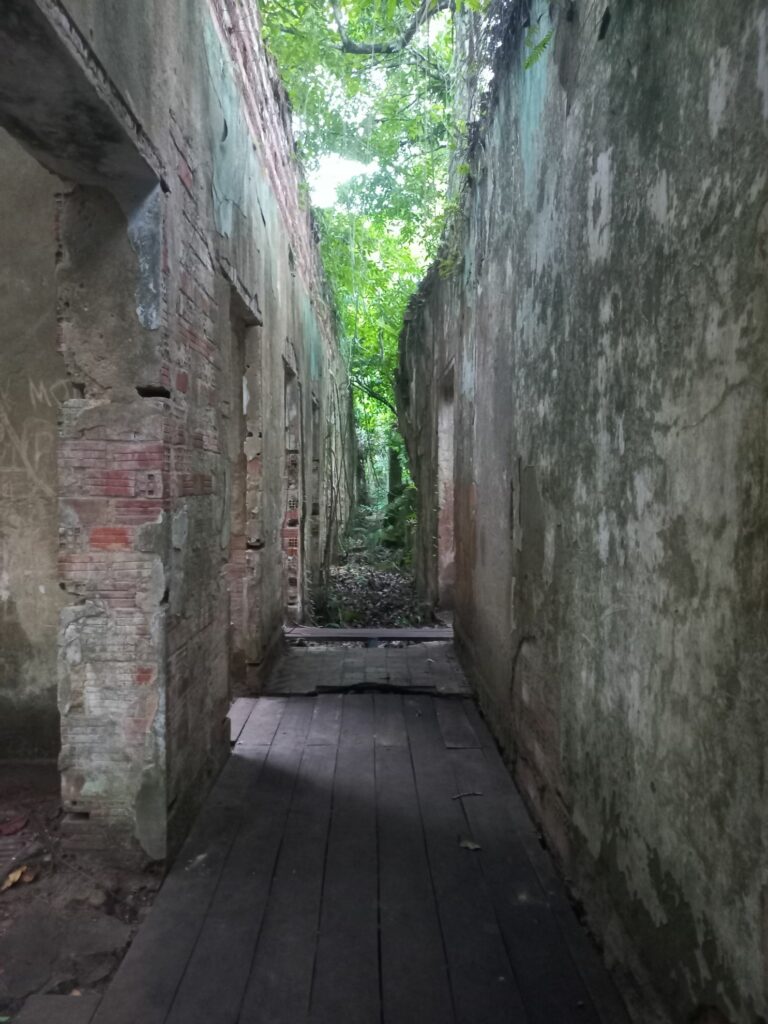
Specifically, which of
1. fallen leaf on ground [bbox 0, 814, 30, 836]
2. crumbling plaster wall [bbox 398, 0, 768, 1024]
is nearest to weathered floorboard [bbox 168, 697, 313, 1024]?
fallen leaf on ground [bbox 0, 814, 30, 836]

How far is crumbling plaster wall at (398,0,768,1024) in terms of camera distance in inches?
54.9

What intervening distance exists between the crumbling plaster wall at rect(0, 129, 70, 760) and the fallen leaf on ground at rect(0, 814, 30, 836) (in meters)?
0.56

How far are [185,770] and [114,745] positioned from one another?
0.39m

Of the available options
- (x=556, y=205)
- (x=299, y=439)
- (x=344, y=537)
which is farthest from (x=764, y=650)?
(x=344, y=537)

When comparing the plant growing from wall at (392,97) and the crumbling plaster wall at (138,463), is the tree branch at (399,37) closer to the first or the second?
the plant growing from wall at (392,97)

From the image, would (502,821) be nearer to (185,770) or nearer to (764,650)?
(185,770)

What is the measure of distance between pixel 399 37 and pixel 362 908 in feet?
20.3

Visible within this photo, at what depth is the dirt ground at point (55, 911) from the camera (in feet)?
7.09

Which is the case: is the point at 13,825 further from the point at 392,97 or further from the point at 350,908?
the point at 392,97

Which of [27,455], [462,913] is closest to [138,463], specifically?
[27,455]

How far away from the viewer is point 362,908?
2484mm

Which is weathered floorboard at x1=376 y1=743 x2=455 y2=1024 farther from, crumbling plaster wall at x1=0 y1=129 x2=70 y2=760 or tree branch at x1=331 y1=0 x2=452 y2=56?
tree branch at x1=331 y1=0 x2=452 y2=56

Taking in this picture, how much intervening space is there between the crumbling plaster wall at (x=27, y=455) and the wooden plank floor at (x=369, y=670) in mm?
1643

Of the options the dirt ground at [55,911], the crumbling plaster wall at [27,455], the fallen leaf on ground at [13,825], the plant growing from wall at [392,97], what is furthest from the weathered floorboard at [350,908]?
the plant growing from wall at [392,97]
